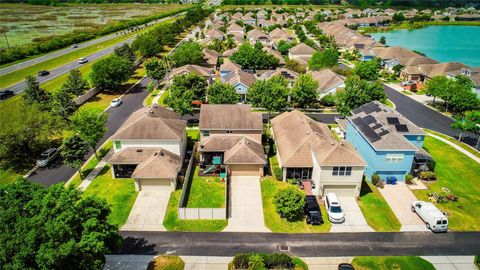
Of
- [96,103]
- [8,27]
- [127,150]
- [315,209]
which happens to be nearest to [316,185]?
[315,209]

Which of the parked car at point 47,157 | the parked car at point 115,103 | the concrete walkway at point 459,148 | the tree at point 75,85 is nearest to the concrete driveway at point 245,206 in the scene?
the parked car at point 47,157

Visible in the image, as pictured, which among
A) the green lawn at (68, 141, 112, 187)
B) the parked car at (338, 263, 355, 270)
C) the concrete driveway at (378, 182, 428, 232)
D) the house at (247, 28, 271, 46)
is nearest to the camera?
the parked car at (338, 263, 355, 270)

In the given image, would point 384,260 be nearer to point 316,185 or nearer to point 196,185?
point 316,185

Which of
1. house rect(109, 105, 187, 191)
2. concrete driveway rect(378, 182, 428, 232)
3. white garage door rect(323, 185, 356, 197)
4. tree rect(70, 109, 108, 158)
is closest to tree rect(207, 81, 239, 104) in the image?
house rect(109, 105, 187, 191)

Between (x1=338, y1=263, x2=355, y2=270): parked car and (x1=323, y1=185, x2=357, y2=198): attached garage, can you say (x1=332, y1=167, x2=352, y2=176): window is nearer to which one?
(x1=323, y1=185, x2=357, y2=198): attached garage

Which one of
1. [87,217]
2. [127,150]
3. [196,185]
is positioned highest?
[87,217]

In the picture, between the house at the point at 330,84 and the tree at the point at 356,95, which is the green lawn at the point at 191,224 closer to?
the tree at the point at 356,95

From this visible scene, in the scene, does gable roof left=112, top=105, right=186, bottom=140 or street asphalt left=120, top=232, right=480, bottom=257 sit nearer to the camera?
street asphalt left=120, top=232, right=480, bottom=257
